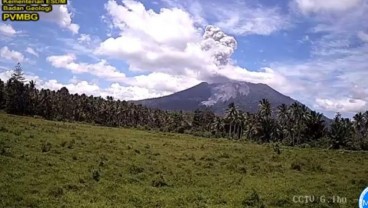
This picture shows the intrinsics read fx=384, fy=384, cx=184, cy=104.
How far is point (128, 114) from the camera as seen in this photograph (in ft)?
520

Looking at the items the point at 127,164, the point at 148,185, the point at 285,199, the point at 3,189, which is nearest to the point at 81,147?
the point at 127,164

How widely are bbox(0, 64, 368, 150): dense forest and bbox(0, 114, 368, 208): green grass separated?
65.0 meters

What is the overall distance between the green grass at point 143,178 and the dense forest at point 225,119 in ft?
213

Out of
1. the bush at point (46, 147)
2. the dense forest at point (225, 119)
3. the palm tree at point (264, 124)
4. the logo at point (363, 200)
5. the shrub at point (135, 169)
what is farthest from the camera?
the palm tree at point (264, 124)

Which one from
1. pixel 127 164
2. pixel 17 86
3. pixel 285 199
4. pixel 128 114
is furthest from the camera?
pixel 128 114

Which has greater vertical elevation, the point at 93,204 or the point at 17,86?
the point at 17,86

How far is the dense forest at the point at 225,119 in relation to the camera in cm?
11306

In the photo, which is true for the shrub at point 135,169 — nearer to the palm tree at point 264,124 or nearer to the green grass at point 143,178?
the green grass at point 143,178

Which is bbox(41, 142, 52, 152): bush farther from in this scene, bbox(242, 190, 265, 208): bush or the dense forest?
the dense forest

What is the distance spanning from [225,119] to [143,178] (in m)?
108

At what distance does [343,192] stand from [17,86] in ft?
364

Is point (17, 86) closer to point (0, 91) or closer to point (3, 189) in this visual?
point (0, 91)

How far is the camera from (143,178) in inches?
1214

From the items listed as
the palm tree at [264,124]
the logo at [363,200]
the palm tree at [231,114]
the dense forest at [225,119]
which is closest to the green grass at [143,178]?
the logo at [363,200]
